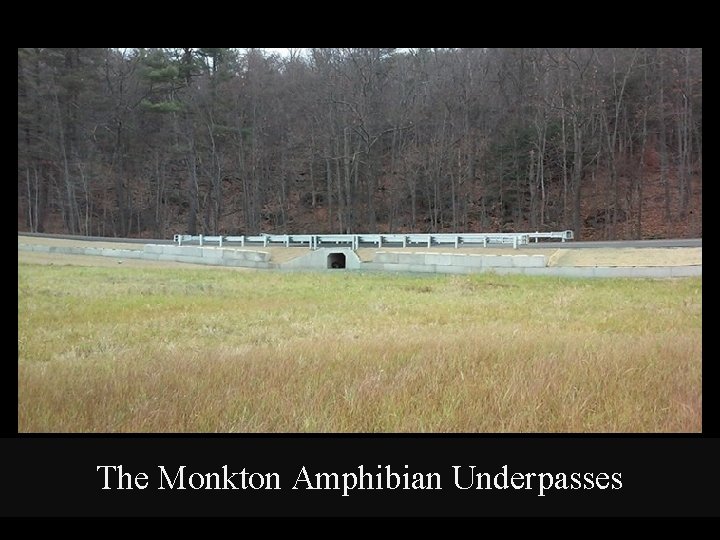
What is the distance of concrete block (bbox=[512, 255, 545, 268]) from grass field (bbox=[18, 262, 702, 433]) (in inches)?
266

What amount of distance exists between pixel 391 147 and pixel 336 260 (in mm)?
12323

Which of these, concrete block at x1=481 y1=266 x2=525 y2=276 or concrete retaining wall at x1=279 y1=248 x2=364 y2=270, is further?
concrete retaining wall at x1=279 y1=248 x2=364 y2=270

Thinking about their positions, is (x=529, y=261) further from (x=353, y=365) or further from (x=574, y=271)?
(x=353, y=365)

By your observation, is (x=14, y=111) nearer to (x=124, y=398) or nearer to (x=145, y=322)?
(x=124, y=398)

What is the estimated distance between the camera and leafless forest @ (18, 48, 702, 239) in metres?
20.7

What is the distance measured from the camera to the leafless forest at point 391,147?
68.0ft

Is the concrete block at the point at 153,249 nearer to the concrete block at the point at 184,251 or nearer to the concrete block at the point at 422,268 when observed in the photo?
the concrete block at the point at 184,251

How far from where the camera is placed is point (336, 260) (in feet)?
65.7

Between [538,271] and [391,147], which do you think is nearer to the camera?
[538,271]

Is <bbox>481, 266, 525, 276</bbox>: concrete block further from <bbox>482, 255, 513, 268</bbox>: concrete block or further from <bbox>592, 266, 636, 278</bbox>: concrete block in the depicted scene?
<bbox>592, 266, 636, 278</bbox>: concrete block

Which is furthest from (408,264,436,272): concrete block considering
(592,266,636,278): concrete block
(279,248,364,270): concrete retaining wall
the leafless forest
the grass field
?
the grass field

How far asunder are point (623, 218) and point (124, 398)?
1133 inches

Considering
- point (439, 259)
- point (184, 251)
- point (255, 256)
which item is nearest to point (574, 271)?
point (439, 259)

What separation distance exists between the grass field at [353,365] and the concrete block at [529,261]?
676cm
